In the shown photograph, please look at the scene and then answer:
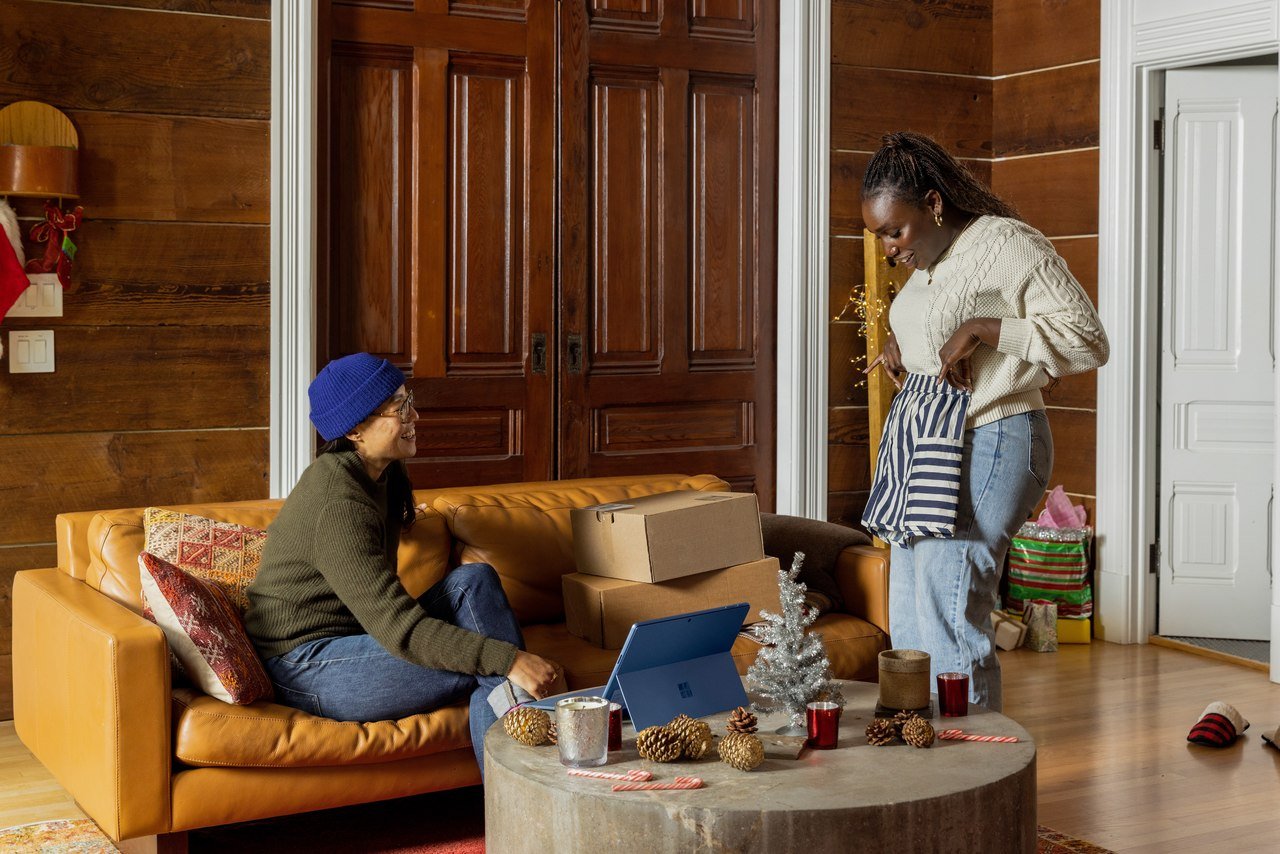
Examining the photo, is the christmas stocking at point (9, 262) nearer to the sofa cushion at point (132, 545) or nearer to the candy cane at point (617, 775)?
the sofa cushion at point (132, 545)

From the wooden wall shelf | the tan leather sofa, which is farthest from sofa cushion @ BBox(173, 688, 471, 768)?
the wooden wall shelf

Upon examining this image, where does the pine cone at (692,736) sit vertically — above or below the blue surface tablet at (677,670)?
below

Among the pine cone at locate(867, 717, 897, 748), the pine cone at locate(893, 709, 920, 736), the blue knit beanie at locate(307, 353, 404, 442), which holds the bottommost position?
the pine cone at locate(867, 717, 897, 748)

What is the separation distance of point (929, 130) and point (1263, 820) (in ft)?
9.67

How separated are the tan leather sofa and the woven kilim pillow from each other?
96mm

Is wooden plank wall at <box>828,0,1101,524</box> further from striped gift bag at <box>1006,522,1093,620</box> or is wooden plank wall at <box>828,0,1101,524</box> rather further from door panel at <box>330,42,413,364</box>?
door panel at <box>330,42,413,364</box>

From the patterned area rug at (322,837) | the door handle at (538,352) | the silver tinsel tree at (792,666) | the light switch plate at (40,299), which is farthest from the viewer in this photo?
the door handle at (538,352)

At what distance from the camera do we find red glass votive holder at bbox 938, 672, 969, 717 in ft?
7.97

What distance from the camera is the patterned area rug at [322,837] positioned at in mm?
2994

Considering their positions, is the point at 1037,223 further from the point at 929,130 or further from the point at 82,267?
the point at 82,267

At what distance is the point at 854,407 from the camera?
5.21 meters

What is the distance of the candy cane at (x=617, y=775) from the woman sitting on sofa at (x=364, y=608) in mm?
641

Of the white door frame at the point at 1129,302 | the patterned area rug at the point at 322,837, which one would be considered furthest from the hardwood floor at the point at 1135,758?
the white door frame at the point at 1129,302

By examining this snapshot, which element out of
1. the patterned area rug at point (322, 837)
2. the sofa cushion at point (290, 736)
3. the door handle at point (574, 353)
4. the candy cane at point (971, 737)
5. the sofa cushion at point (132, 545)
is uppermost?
the door handle at point (574, 353)
